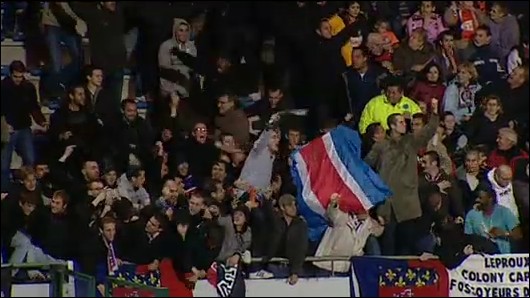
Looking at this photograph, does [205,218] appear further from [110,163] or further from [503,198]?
[503,198]

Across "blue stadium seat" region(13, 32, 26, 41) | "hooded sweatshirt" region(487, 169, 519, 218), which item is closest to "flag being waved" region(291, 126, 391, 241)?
"hooded sweatshirt" region(487, 169, 519, 218)

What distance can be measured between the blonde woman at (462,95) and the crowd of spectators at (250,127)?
13mm

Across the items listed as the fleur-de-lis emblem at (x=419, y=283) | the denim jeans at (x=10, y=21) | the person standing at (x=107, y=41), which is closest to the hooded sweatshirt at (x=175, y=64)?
the person standing at (x=107, y=41)

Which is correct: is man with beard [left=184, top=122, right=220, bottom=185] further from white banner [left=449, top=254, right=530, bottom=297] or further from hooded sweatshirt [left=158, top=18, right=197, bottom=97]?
white banner [left=449, top=254, right=530, bottom=297]

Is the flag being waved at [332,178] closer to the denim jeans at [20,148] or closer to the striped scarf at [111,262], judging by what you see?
the striped scarf at [111,262]

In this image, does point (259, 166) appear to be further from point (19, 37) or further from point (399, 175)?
point (19, 37)

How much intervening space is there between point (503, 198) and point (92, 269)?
3.69m

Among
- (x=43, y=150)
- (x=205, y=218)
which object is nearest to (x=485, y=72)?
(x=205, y=218)

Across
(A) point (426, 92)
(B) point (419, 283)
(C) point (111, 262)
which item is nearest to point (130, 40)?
(C) point (111, 262)

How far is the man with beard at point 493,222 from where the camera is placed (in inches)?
440

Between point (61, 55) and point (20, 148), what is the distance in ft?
3.41

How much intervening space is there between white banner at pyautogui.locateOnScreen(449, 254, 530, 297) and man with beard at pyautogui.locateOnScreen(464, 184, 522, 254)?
0.75ft

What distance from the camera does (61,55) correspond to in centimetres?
1188

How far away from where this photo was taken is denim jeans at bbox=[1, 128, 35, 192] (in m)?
11.3
